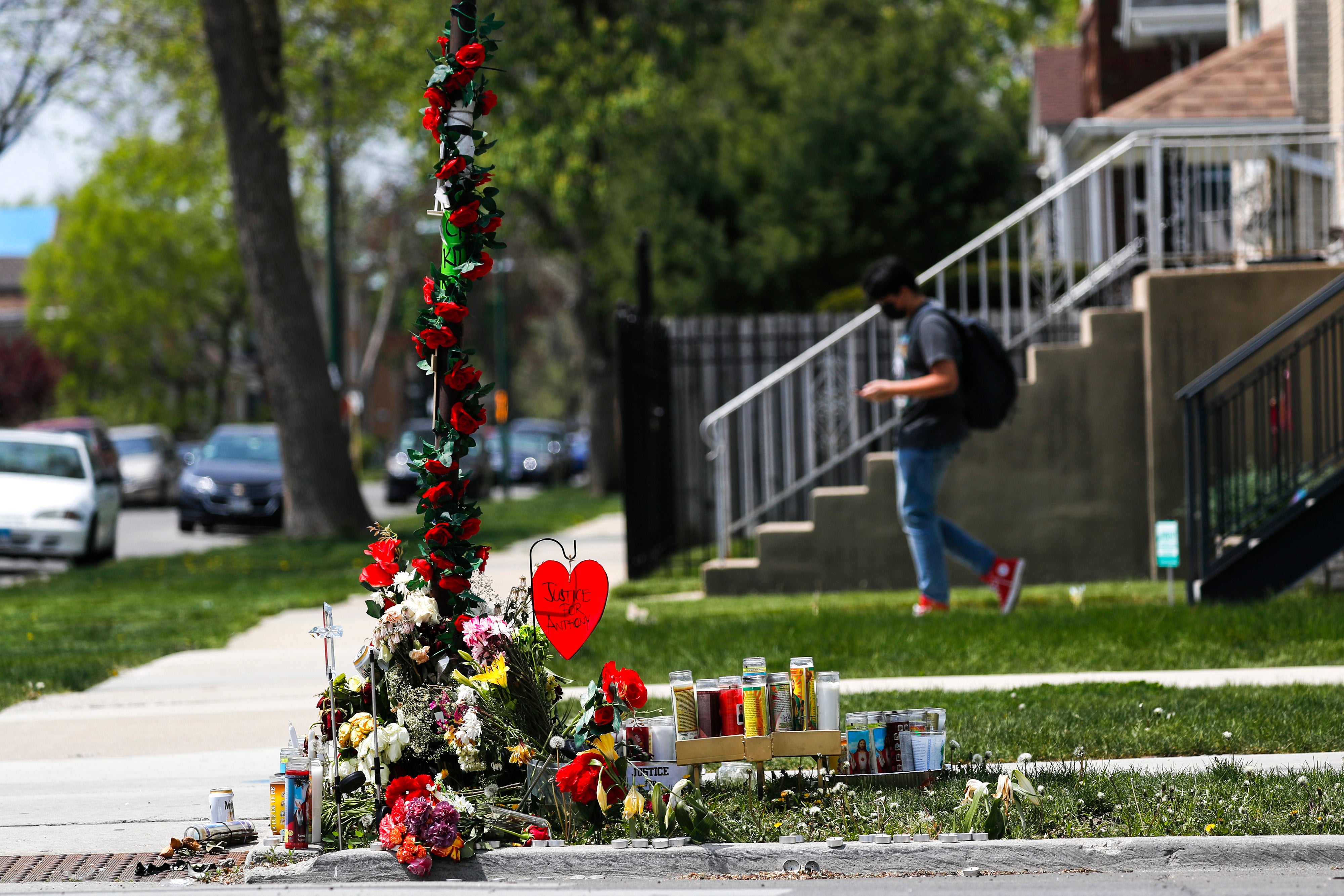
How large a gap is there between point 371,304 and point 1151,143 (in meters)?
68.5

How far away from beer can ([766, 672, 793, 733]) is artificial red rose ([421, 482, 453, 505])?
134cm

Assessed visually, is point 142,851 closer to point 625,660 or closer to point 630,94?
point 625,660

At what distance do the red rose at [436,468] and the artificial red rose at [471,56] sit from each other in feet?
4.70

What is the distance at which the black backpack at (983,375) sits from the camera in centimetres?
922

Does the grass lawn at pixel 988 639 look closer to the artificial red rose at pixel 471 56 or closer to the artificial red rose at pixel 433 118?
the artificial red rose at pixel 433 118

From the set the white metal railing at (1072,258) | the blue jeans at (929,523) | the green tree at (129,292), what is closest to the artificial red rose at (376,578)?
the blue jeans at (929,523)

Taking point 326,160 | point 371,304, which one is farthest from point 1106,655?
point 371,304

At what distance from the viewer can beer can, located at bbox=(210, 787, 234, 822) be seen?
212 inches

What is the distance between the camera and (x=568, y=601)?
5371 millimetres

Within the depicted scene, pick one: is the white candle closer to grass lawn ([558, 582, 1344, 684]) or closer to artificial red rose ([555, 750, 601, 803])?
artificial red rose ([555, 750, 601, 803])

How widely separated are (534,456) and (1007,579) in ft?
115

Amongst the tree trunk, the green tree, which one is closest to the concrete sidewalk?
the tree trunk

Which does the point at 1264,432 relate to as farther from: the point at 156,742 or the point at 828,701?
the point at 156,742

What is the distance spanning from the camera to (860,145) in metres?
21.3
